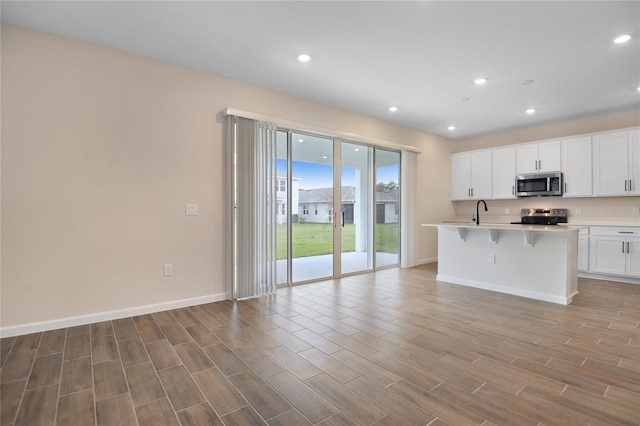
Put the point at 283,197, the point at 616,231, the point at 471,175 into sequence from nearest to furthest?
the point at 283,197 < the point at 616,231 < the point at 471,175

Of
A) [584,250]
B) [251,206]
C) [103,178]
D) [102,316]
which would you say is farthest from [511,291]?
[103,178]

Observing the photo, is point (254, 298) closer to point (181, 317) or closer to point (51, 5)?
point (181, 317)

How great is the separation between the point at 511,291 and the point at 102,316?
4951 mm

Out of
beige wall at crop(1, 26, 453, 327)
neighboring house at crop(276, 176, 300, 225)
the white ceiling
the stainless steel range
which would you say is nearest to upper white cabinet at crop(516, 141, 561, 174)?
the stainless steel range

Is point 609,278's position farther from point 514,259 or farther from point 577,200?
point 514,259

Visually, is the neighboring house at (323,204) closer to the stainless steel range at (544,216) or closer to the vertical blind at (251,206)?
the vertical blind at (251,206)

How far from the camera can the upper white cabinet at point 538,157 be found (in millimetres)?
5801

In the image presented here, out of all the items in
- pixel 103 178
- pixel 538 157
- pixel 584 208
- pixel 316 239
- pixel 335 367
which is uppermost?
pixel 538 157

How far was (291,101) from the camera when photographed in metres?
4.62

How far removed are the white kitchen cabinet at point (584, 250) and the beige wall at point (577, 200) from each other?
371mm

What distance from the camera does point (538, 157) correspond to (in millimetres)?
6004

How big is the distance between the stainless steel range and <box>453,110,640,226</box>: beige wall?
129mm

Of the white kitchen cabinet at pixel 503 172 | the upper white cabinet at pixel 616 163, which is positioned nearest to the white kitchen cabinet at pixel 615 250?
the upper white cabinet at pixel 616 163

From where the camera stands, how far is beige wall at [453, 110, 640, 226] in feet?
17.5
